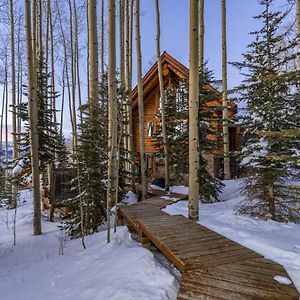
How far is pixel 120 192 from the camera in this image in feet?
26.3

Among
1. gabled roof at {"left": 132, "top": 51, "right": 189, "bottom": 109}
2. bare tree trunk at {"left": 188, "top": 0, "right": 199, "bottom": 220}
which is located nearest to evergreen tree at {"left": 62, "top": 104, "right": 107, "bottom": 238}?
bare tree trunk at {"left": 188, "top": 0, "right": 199, "bottom": 220}

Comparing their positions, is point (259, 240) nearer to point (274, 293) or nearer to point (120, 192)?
point (274, 293)

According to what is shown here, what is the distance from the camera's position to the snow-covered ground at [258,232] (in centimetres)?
346

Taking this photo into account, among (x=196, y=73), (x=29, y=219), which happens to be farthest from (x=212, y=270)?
(x=29, y=219)

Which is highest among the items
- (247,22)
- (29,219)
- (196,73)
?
(247,22)

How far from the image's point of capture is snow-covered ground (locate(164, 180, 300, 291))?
3455mm

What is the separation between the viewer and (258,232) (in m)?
4.67

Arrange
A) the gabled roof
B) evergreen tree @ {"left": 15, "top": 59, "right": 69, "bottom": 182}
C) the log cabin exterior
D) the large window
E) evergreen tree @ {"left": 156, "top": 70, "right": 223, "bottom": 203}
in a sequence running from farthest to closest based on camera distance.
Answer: the large window → the gabled roof → the log cabin exterior → evergreen tree @ {"left": 15, "top": 59, "right": 69, "bottom": 182} → evergreen tree @ {"left": 156, "top": 70, "right": 223, "bottom": 203}

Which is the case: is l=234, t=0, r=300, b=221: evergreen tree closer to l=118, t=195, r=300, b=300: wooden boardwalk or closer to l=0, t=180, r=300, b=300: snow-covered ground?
l=0, t=180, r=300, b=300: snow-covered ground

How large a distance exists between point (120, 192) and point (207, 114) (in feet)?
11.8

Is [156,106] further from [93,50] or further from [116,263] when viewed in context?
[116,263]

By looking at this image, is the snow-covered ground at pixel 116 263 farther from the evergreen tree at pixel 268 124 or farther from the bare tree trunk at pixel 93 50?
the bare tree trunk at pixel 93 50

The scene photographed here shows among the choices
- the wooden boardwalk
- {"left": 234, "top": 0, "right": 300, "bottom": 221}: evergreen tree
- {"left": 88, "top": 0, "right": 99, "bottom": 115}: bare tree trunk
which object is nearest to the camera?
the wooden boardwalk

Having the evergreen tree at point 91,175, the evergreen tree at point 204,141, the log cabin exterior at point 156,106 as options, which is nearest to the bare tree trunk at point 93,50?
the evergreen tree at point 91,175
